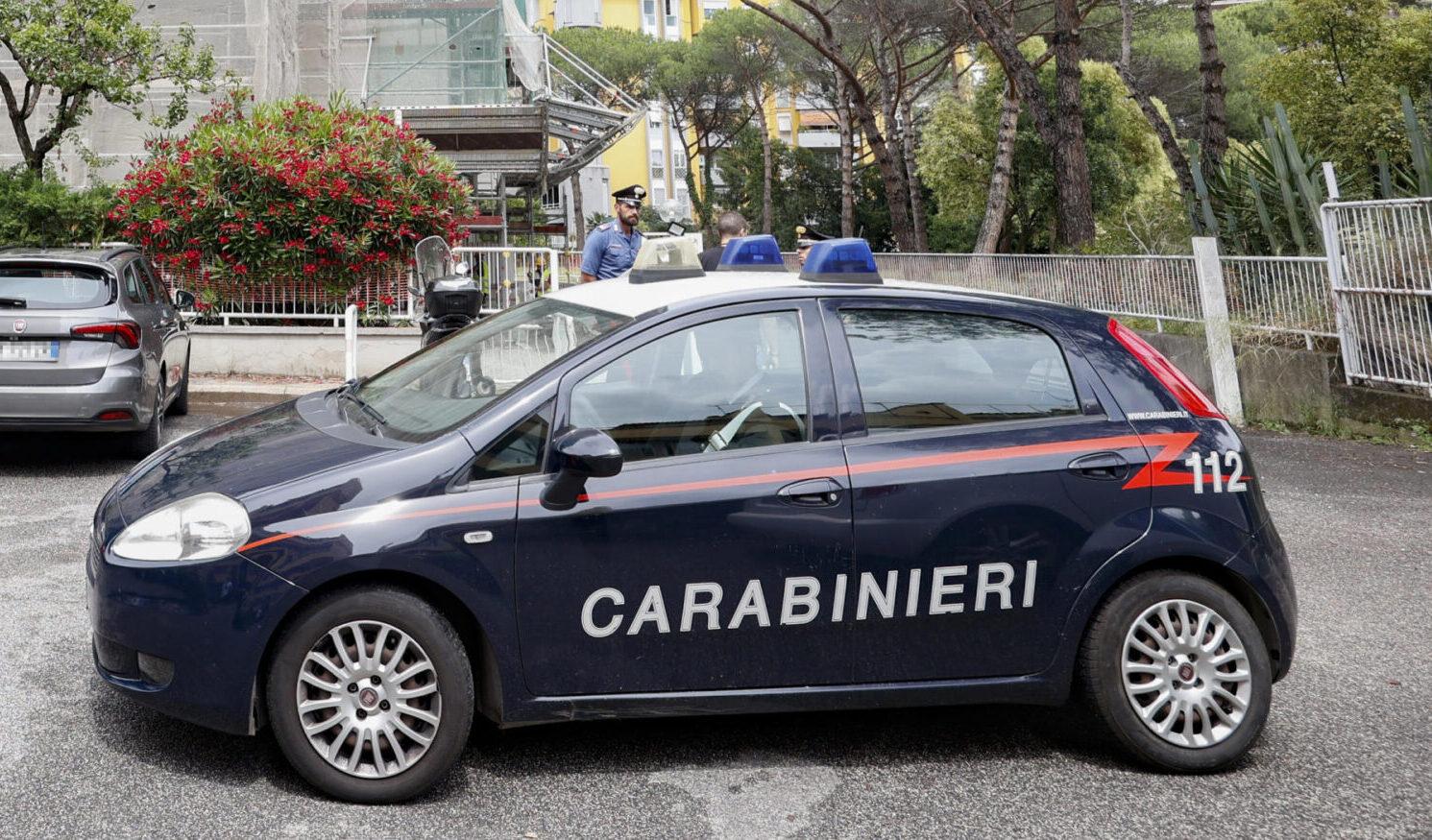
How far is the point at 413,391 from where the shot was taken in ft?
16.0

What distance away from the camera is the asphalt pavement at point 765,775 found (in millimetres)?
3986

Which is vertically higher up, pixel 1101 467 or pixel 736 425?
pixel 736 425

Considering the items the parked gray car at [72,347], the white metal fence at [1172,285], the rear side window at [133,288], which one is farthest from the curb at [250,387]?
the white metal fence at [1172,285]

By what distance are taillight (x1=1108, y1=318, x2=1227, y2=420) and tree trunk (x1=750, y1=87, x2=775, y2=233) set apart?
5109 centimetres

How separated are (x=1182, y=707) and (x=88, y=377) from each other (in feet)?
23.9

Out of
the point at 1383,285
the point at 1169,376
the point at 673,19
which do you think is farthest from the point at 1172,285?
the point at 673,19

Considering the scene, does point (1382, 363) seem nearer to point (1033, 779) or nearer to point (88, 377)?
point (1033, 779)

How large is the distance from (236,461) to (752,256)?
6.44 feet

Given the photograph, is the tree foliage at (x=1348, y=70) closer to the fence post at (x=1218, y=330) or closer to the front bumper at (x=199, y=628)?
the fence post at (x=1218, y=330)

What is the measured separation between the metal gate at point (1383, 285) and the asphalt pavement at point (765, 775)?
Result: 241 inches

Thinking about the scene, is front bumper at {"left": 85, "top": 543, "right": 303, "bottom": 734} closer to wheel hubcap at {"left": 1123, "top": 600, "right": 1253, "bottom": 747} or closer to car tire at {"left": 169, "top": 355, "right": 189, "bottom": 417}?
wheel hubcap at {"left": 1123, "top": 600, "right": 1253, "bottom": 747}

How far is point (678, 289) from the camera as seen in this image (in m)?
4.75

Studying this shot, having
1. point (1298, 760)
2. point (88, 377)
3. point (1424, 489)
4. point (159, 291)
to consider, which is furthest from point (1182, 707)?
point (159, 291)

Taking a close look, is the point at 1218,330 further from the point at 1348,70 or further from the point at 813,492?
the point at 1348,70
